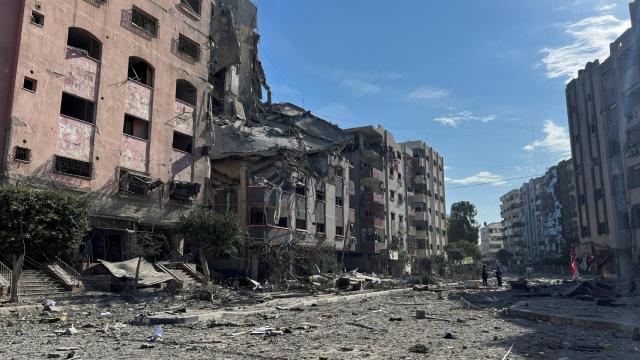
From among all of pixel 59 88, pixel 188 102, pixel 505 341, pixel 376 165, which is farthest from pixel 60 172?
pixel 376 165

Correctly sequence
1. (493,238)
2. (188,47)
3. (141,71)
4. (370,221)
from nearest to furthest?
(141,71) → (188,47) → (370,221) → (493,238)

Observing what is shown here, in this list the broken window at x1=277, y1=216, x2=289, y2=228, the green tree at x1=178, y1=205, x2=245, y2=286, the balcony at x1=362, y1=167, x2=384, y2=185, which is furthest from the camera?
the balcony at x1=362, y1=167, x2=384, y2=185

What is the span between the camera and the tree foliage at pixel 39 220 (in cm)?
2036

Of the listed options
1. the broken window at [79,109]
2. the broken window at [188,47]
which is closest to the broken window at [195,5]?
the broken window at [188,47]

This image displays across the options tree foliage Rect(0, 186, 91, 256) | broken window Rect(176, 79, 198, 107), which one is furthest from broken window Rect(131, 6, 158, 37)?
tree foliage Rect(0, 186, 91, 256)

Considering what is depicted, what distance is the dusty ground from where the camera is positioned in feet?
35.2

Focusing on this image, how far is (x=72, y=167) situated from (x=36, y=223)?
9338 mm

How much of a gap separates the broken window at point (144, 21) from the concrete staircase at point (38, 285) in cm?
1852

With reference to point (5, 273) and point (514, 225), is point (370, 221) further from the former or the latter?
point (514, 225)

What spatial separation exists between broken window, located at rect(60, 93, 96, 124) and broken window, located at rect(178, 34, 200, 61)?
33.4 ft

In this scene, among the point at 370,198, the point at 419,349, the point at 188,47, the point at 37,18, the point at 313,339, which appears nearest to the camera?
the point at 419,349

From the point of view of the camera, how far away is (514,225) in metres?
161

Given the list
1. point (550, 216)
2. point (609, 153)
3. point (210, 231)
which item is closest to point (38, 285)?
point (210, 231)

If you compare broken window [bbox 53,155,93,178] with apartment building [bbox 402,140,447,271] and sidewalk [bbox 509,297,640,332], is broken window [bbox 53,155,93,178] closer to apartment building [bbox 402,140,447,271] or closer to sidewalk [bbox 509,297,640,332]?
sidewalk [bbox 509,297,640,332]
